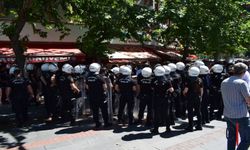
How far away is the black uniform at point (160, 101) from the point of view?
9702mm

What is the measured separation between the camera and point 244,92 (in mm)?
6352

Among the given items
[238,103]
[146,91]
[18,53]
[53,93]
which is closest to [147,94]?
[146,91]

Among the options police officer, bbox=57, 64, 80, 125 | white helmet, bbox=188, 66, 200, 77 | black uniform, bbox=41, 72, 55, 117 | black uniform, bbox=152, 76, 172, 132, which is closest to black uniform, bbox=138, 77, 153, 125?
black uniform, bbox=152, 76, 172, 132

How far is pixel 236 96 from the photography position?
6.44m

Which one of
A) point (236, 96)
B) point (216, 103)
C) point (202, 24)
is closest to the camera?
point (236, 96)

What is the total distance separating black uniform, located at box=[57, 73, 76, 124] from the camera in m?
10.9

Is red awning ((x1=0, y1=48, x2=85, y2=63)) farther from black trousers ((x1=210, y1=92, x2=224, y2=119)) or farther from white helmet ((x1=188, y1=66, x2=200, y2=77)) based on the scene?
white helmet ((x1=188, y1=66, x2=200, y2=77))

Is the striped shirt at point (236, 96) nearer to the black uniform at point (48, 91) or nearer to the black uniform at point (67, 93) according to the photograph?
the black uniform at point (67, 93)

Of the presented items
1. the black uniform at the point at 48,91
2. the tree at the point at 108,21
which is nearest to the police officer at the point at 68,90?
the black uniform at the point at 48,91

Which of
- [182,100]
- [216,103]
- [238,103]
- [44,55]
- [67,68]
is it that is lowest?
[216,103]

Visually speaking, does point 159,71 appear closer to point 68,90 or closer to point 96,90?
point 96,90

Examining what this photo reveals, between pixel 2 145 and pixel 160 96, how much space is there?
391 cm

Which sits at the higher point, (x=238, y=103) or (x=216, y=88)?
(x=238, y=103)

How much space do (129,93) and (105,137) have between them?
67.1 inches
